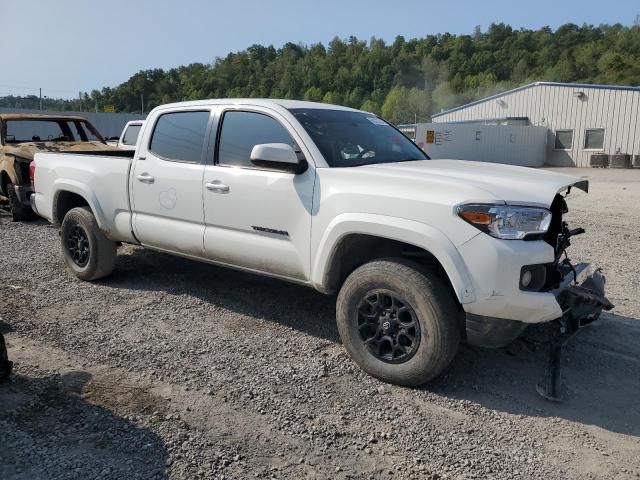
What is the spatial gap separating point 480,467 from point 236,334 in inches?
92.6

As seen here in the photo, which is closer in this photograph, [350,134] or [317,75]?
[350,134]

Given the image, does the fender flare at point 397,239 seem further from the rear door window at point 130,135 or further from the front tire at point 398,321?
the rear door window at point 130,135

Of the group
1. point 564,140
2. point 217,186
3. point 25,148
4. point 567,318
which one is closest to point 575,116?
point 564,140

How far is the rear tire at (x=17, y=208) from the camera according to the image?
9.73 m

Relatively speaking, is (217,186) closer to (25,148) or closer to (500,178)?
(500,178)

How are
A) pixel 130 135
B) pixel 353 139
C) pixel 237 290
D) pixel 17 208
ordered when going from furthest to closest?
pixel 130 135 < pixel 17 208 < pixel 237 290 < pixel 353 139

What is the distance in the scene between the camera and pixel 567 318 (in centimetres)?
385

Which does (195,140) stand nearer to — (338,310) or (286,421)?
(338,310)

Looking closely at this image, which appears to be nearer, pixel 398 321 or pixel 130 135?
pixel 398 321

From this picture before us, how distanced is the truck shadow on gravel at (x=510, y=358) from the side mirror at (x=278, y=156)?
58.6 inches

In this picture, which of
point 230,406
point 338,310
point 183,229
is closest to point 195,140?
point 183,229

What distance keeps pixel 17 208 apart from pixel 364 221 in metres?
8.30

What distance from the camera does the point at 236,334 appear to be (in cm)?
464

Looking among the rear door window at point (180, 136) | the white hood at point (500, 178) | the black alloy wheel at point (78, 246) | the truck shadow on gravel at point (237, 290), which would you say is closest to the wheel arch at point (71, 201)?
the black alloy wheel at point (78, 246)
